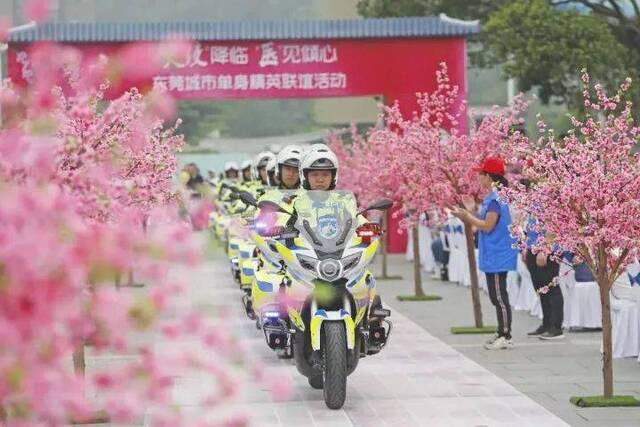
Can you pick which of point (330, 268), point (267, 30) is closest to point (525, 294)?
point (330, 268)

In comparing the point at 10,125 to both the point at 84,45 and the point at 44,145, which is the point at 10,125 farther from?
the point at 84,45

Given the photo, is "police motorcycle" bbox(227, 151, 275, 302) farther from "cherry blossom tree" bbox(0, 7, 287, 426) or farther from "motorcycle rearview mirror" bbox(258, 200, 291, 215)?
"cherry blossom tree" bbox(0, 7, 287, 426)

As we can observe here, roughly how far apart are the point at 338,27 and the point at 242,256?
14.0 meters

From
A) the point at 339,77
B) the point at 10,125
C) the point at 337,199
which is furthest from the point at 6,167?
the point at 339,77

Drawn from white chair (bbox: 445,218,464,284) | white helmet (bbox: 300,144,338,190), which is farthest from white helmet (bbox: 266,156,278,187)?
white helmet (bbox: 300,144,338,190)

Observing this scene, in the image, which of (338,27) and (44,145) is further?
(338,27)

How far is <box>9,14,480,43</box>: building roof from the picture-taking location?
32562 millimetres

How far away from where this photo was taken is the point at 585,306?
16656mm

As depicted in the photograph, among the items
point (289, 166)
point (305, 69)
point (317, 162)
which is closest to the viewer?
point (317, 162)

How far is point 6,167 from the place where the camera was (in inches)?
163

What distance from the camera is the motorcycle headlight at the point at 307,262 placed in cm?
1099

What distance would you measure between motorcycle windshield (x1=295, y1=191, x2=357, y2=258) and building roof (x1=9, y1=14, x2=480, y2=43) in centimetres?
2123

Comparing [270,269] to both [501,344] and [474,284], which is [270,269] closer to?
[501,344]

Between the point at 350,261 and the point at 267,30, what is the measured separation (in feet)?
72.7
